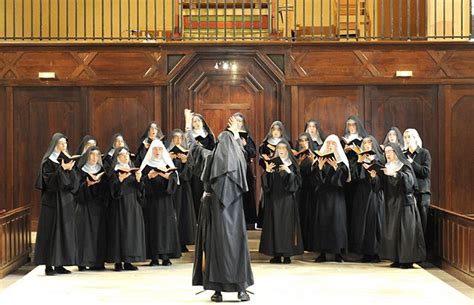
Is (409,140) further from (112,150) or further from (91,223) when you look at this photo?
(91,223)

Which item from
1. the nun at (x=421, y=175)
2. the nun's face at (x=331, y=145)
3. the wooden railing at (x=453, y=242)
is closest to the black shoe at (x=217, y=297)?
the wooden railing at (x=453, y=242)

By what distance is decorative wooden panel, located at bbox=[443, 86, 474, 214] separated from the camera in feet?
42.0

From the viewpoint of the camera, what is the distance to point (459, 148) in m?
12.8

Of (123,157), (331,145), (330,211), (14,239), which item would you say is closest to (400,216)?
(330,211)

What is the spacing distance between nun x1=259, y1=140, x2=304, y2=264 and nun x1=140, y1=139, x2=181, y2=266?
1.14 meters

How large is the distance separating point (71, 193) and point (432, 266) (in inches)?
178

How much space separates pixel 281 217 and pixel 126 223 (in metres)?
1.94

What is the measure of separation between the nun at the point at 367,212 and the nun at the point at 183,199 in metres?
2.08

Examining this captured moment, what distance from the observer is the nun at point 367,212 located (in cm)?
1109

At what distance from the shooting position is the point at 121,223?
1066cm

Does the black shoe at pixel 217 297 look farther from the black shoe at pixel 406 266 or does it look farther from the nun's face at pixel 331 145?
the nun's face at pixel 331 145

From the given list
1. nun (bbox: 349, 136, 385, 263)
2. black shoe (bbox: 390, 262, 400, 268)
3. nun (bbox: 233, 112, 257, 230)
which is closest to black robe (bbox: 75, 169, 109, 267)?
nun (bbox: 233, 112, 257, 230)

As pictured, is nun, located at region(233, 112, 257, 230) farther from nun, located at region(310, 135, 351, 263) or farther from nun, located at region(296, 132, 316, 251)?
nun, located at region(310, 135, 351, 263)

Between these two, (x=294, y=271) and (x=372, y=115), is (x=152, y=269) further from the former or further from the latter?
(x=372, y=115)
